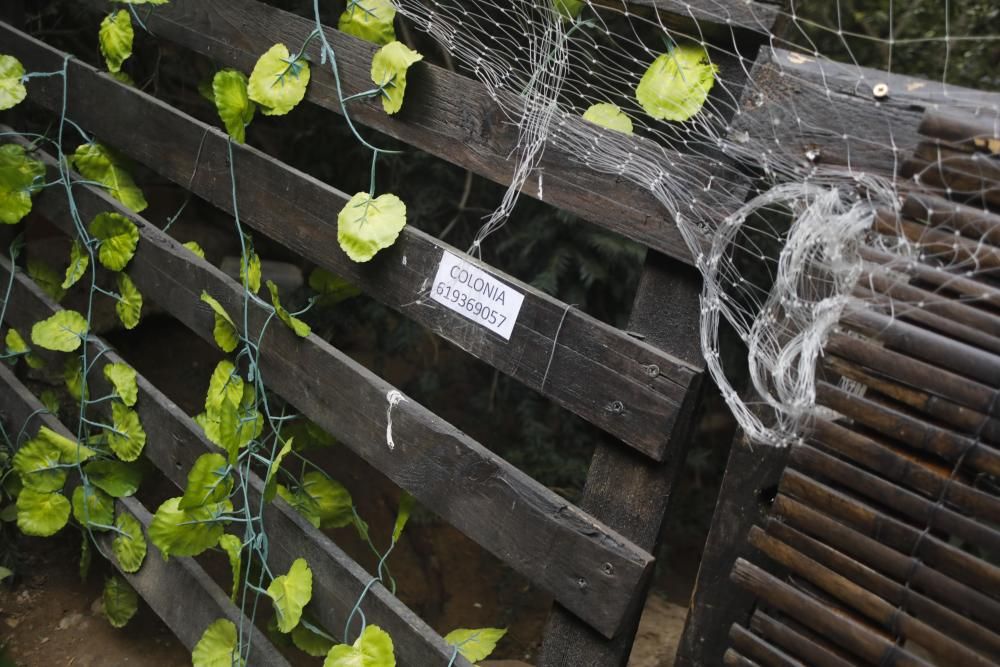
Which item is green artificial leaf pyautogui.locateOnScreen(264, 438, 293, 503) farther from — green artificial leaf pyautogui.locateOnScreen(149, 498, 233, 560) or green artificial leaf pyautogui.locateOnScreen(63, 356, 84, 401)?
green artificial leaf pyautogui.locateOnScreen(63, 356, 84, 401)

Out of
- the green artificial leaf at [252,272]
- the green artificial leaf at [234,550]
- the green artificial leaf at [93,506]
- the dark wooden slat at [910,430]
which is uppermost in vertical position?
the dark wooden slat at [910,430]

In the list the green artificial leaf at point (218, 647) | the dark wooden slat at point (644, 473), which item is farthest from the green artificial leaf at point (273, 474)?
the dark wooden slat at point (644, 473)

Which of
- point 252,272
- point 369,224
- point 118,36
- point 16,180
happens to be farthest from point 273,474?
point 16,180

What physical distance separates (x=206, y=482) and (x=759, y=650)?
140 centimetres

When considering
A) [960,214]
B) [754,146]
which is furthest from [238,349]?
[960,214]

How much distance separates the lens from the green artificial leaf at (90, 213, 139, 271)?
252 centimetres

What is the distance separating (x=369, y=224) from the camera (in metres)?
1.89

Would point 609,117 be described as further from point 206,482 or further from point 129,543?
point 129,543

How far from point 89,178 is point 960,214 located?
2356 mm

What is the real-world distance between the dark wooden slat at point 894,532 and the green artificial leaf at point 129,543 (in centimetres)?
194

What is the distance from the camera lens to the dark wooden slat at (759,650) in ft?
4.24

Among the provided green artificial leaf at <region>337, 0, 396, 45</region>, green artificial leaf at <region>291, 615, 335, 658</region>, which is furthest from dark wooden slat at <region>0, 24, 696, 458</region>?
green artificial leaf at <region>291, 615, 335, 658</region>

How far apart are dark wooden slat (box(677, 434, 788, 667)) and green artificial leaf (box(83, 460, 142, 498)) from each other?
1.77m

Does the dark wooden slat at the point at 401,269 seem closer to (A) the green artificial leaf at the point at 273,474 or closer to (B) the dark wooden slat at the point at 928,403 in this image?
(B) the dark wooden slat at the point at 928,403
